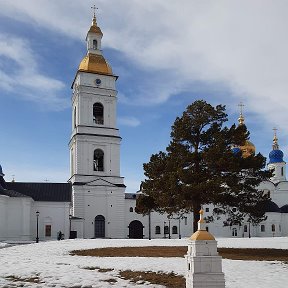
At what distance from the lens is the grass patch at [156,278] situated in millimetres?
16922

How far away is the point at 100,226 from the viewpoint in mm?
61219

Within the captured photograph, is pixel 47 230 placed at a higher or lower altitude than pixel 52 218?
lower

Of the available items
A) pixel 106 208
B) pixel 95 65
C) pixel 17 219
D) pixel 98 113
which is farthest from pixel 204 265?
pixel 95 65

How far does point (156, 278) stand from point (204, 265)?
4028mm

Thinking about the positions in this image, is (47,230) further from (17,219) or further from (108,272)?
(108,272)

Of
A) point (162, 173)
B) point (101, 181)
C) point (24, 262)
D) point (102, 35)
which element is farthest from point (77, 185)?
point (24, 262)

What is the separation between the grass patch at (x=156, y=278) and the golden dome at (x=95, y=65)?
4720cm

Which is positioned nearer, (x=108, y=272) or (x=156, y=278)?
(x=156, y=278)

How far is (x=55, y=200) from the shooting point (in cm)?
5928

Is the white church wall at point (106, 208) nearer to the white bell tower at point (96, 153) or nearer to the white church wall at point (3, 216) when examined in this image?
the white bell tower at point (96, 153)

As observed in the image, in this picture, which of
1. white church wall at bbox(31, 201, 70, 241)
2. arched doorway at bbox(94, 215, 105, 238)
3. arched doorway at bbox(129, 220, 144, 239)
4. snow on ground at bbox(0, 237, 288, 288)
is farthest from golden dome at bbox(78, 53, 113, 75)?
snow on ground at bbox(0, 237, 288, 288)

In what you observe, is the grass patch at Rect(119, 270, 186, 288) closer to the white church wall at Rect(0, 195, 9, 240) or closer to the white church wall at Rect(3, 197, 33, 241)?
the white church wall at Rect(0, 195, 9, 240)

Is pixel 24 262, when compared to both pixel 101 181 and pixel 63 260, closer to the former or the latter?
pixel 63 260

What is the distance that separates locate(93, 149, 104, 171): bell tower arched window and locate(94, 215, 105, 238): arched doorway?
6.48 meters
